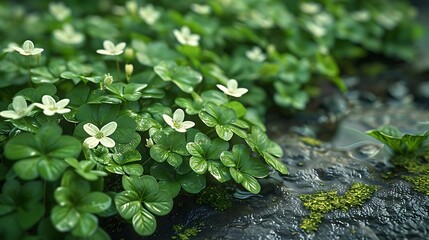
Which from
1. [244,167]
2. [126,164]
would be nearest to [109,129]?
[126,164]

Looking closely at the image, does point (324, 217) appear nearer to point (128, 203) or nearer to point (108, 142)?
point (128, 203)

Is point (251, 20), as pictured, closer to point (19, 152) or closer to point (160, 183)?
point (160, 183)

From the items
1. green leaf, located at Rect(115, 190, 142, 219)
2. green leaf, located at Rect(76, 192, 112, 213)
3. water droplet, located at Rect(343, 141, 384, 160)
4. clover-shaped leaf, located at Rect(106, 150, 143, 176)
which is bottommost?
water droplet, located at Rect(343, 141, 384, 160)

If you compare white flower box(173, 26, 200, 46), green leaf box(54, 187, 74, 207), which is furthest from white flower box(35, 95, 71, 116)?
white flower box(173, 26, 200, 46)

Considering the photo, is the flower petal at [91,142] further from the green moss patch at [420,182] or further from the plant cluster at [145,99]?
the green moss patch at [420,182]

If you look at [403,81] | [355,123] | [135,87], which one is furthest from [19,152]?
[403,81]

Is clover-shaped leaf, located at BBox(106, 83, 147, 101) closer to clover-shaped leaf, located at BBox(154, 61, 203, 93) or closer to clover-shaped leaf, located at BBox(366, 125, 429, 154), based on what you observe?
clover-shaped leaf, located at BBox(154, 61, 203, 93)

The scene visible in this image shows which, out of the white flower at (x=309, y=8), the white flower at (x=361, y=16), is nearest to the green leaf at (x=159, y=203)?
the white flower at (x=309, y=8)
